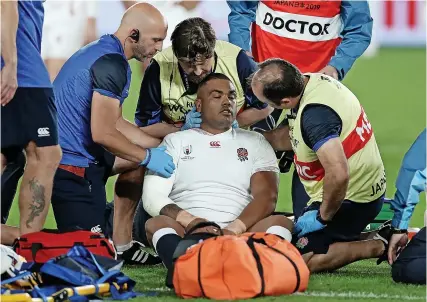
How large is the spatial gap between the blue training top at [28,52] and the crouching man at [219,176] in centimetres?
97

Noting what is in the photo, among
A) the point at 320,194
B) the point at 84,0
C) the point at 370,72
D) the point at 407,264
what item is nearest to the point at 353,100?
the point at 320,194

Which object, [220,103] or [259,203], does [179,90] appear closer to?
[220,103]

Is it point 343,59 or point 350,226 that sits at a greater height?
point 343,59

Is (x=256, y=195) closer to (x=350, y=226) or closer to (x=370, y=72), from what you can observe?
(x=350, y=226)

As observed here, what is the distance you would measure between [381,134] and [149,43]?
7828mm

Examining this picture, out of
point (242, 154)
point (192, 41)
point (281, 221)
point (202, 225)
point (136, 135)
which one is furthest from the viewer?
point (136, 135)

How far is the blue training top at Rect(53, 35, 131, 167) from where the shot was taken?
24.7ft

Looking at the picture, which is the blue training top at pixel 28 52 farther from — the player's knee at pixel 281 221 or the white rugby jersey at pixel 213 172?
the player's knee at pixel 281 221

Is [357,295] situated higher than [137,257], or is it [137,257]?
Result: [357,295]

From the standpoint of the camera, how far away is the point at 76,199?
25.0ft

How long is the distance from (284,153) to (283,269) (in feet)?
6.51

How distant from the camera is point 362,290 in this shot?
654cm

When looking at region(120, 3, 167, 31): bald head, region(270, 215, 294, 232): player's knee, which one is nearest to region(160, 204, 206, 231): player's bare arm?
region(270, 215, 294, 232): player's knee

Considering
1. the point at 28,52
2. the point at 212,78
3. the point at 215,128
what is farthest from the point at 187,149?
the point at 28,52
